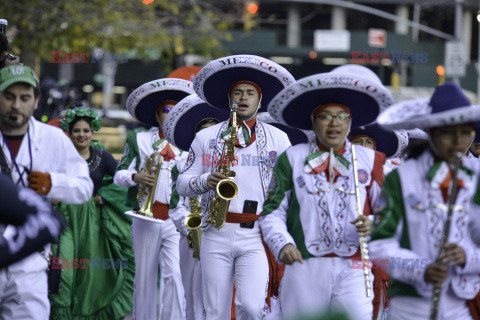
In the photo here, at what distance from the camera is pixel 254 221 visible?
741cm

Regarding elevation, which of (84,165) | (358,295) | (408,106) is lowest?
(358,295)

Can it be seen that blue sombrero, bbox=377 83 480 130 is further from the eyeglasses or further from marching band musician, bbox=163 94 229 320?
marching band musician, bbox=163 94 229 320

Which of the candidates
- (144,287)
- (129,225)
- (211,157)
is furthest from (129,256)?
(211,157)

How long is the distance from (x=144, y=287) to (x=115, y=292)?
1340 mm

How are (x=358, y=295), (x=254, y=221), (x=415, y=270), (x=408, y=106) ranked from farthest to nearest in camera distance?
(x=254, y=221), (x=358, y=295), (x=408, y=106), (x=415, y=270)

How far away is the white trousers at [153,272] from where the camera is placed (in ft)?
30.1

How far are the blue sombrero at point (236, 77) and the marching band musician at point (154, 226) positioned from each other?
55.5 inches

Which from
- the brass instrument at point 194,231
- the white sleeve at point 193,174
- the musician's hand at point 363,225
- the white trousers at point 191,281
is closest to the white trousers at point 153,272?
the white trousers at point 191,281

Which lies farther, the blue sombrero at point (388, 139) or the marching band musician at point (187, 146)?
the blue sombrero at point (388, 139)

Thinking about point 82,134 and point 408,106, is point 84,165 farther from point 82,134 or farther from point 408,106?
point 82,134

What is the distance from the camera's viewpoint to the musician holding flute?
4.89 m

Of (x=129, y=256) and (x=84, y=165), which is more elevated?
(x=84, y=165)

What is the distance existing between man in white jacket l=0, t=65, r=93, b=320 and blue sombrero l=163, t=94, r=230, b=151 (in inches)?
119

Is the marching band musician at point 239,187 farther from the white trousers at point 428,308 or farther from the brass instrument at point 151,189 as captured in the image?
the white trousers at point 428,308
